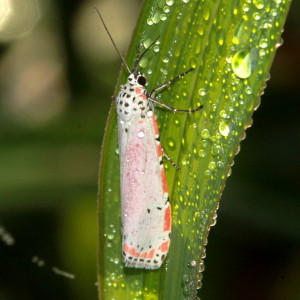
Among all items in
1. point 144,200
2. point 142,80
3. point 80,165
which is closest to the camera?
point 142,80

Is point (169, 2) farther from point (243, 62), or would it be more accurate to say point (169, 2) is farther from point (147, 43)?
point (243, 62)

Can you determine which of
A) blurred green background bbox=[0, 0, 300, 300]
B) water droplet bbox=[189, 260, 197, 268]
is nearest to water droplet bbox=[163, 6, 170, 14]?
water droplet bbox=[189, 260, 197, 268]

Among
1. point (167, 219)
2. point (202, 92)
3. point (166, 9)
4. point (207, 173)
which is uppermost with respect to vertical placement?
point (166, 9)

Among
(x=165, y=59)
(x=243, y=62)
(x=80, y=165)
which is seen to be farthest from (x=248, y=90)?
(x=80, y=165)

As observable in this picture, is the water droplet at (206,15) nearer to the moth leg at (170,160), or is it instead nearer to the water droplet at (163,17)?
the water droplet at (163,17)

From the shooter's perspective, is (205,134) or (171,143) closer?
(205,134)
